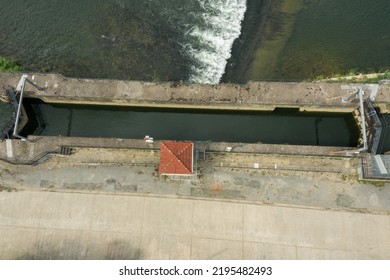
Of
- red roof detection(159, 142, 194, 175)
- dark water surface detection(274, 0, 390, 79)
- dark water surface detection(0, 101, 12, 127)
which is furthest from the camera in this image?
dark water surface detection(274, 0, 390, 79)

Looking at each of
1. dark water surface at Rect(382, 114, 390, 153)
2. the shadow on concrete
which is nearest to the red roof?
the shadow on concrete

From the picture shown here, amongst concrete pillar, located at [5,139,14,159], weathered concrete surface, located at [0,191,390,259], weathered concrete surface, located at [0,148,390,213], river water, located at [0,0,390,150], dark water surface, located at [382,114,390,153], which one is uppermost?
river water, located at [0,0,390,150]

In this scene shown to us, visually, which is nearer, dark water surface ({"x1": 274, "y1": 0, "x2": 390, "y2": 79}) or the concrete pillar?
the concrete pillar

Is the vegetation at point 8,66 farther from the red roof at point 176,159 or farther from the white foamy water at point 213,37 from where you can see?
the red roof at point 176,159

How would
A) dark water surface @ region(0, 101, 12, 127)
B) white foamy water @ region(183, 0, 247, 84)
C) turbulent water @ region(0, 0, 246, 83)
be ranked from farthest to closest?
turbulent water @ region(0, 0, 246, 83)
white foamy water @ region(183, 0, 247, 84)
dark water surface @ region(0, 101, 12, 127)

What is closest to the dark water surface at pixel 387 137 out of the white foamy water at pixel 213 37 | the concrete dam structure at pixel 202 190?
the concrete dam structure at pixel 202 190

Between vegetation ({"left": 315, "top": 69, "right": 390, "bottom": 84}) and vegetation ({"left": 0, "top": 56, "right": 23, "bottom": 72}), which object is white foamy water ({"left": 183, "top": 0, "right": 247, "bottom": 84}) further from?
vegetation ({"left": 0, "top": 56, "right": 23, "bottom": 72})
